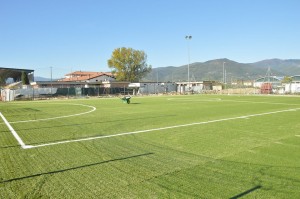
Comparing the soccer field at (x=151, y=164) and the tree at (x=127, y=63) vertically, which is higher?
the tree at (x=127, y=63)

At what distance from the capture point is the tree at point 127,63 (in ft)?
293

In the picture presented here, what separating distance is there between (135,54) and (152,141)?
8406cm

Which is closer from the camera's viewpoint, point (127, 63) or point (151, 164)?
point (151, 164)

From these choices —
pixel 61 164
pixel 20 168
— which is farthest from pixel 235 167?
pixel 20 168

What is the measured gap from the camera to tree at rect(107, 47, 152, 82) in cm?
8925

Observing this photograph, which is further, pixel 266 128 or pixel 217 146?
pixel 266 128

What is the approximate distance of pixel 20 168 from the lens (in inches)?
204

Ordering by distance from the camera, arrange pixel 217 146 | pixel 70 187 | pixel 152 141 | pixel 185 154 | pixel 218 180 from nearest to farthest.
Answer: pixel 70 187 < pixel 218 180 < pixel 185 154 < pixel 217 146 < pixel 152 141

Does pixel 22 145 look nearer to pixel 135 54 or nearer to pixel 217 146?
pixel 217 146

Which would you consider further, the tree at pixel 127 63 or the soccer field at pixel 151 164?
the tree at pixel 127 63

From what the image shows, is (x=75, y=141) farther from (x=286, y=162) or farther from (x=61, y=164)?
(x=286, y=162)

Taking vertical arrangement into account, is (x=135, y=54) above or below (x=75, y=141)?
above

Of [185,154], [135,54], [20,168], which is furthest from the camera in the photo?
[135,54]

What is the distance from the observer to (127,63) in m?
89.8
